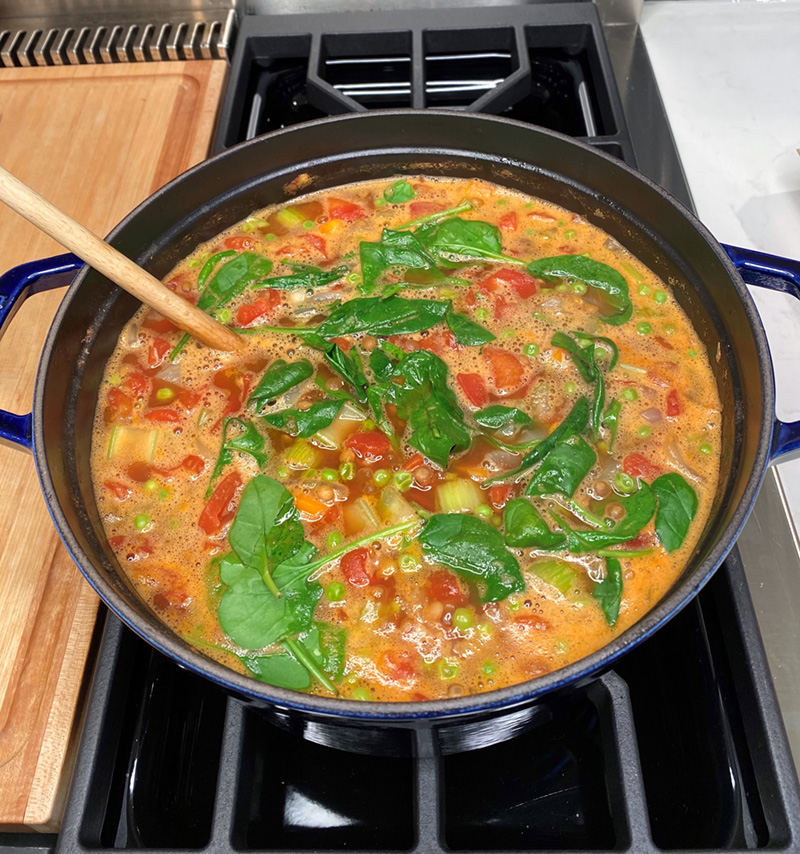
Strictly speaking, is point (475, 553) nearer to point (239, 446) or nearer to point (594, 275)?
point (239, 446)

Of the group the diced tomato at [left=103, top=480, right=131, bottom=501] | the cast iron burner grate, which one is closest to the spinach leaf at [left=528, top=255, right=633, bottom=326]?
the cast iron burner grate

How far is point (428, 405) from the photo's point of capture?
71.9 inches

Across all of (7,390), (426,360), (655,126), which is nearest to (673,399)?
(426,360)

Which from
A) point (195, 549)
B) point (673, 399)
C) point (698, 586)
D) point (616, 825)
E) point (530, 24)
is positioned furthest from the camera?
point (530, 24)

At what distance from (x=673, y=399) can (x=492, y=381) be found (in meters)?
0.47

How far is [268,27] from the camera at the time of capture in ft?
9.01

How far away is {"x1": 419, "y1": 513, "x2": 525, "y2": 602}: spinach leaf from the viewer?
1.61m

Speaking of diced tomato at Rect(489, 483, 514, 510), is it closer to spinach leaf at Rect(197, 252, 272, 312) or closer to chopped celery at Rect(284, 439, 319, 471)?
chopped celery at Rect(284, 439, 319, 471)

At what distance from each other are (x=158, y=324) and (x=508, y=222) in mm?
1091

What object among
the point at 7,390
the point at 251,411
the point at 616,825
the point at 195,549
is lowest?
the point at 616,825

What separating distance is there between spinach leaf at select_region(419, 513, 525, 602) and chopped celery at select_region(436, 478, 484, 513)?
2.1 inches

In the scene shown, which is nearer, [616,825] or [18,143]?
[616,825]

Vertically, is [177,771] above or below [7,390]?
below

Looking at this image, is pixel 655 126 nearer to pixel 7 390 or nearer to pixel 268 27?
pixel 268 27
